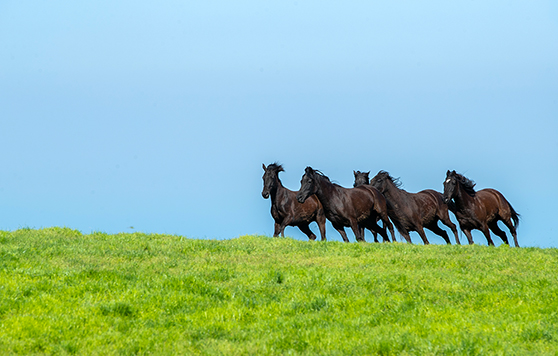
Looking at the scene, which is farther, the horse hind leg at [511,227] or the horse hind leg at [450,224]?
the horse hind leg at [511,227]

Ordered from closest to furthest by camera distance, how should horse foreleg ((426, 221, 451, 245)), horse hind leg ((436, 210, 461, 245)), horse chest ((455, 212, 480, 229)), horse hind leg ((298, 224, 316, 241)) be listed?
horse chest ((455, 212, 480, 229))
horse hind leg ((436, 210, 461, 245))
horse hind leg ((298, 224, 316, 241))
horse foreleg ((426, 221, 451, 245))

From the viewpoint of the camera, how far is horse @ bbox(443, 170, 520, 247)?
25.1m

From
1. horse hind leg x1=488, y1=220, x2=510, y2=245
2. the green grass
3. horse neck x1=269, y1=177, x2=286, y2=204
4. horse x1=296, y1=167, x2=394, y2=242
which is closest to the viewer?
the green grass

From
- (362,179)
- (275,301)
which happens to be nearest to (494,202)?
(362,179)

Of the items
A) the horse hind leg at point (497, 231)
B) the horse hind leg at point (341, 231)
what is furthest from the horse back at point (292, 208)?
the horse hind leg at point (497, 231)

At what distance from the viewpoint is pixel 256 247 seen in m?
18.8

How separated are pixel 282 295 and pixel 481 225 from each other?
Result: 50.2 ft

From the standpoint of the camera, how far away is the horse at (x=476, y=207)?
989 inches

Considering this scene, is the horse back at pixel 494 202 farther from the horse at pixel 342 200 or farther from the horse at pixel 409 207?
the horse at pixel 342 200

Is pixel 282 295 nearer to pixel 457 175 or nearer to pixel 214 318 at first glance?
pixel 214 318

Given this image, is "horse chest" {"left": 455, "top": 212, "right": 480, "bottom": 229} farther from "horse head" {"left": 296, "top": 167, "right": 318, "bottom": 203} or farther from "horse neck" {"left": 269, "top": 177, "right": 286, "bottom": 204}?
"horse neck" {"left": 269, "top": 177, "right": 286, "bottom": 204}

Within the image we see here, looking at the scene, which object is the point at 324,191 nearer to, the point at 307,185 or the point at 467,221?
the point at 307,185

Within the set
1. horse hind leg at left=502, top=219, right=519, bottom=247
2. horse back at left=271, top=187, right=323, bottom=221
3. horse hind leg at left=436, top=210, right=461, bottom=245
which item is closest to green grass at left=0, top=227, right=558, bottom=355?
horse back at left=271, top=187, right=323, bottom=221

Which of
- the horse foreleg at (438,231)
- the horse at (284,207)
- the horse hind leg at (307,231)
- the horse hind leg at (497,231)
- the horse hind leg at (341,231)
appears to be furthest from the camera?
the horse hind leg at (497,231)
